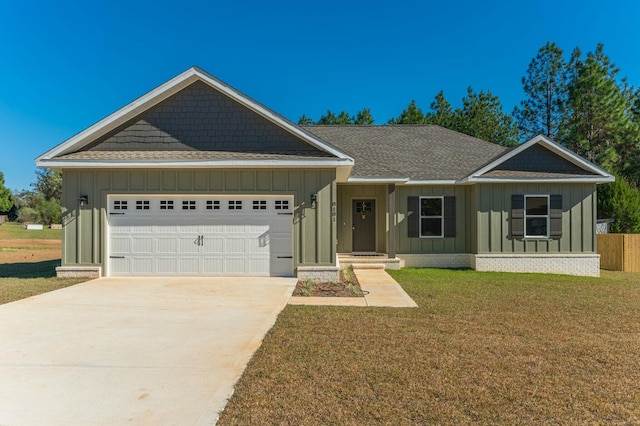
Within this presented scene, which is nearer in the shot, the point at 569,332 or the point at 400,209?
the point at 569,332

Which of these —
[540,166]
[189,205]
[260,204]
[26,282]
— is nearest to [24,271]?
[26,282]

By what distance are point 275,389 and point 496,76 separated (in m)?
33.9

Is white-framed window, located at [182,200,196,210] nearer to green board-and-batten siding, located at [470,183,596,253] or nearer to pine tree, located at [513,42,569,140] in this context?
green board-and-batten siding, located at [470,183,596,253]

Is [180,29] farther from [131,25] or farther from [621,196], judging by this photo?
[621,196]

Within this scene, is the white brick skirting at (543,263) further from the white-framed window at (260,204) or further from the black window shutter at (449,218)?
the white-framed window at (260,204)

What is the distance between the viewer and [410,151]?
1526cm

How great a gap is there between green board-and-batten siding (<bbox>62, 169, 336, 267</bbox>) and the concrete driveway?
2186 millimetres

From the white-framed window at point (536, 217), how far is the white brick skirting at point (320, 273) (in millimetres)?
6732

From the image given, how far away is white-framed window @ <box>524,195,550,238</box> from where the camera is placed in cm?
1220

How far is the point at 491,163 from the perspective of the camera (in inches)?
476

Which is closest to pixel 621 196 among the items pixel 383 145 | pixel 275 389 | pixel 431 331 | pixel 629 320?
pixel 383 145

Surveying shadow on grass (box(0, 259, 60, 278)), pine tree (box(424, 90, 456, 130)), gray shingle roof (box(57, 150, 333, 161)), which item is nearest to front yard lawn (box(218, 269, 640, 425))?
gray shingle roof (box(57, 150, 333, 161))

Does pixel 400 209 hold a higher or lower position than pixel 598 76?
Answer: lower

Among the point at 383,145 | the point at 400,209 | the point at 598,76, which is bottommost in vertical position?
the point at 400,209
